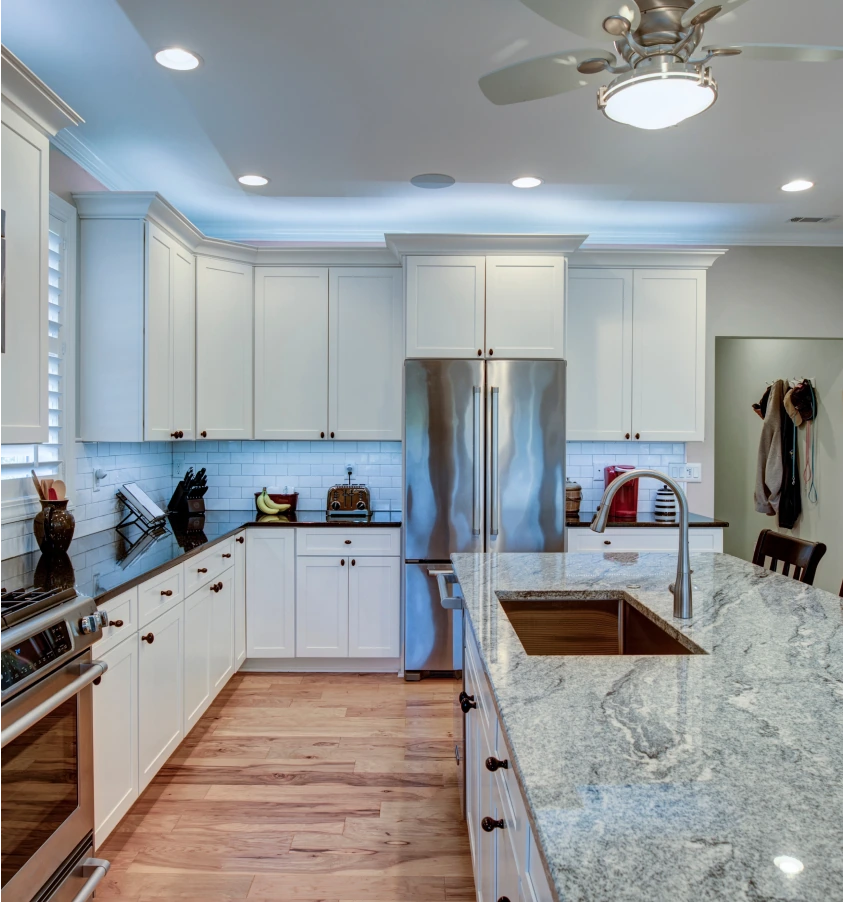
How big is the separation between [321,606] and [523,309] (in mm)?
2064

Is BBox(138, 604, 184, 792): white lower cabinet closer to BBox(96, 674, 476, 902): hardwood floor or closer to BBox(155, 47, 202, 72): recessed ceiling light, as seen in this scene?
BBox(96, 674, 476, 902): hardwood floor

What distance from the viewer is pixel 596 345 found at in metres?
4.20

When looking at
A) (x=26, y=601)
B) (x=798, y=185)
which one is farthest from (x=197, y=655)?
(x=798, y=185)

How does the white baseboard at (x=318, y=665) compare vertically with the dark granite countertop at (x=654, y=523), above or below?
below

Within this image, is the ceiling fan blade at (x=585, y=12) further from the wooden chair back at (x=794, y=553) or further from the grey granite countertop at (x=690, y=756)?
the wooden chair back at (x=794, y=553)

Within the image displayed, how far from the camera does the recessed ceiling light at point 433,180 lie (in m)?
3.25

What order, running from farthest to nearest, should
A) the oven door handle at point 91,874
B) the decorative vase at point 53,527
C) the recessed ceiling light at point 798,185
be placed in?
the recessed ceiling light at point 798,185 → the decorative vase at point 53,527 → the oven door handle at point 91,874

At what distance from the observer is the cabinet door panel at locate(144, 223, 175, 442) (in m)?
3.32

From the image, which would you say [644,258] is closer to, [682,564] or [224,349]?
[224,349]

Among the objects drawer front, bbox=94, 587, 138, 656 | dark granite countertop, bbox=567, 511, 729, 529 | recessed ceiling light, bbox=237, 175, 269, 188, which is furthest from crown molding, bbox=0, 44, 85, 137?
dark granite countertop, bbox=567, 511, 729, 529

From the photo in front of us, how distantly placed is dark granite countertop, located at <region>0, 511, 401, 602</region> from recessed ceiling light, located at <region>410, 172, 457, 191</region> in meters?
1.84

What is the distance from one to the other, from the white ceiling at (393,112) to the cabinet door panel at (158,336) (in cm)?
45

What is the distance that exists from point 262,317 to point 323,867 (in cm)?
300

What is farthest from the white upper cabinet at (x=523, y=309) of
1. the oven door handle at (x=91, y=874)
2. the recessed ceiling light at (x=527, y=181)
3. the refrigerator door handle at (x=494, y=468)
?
the oven door handle at (x=91, y=874)
